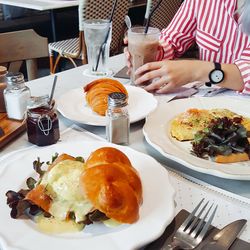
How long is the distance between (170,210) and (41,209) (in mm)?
206

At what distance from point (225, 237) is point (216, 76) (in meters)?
0.69

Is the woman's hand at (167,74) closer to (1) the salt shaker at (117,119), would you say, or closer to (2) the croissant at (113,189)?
(1) the salt shaker at (117,119)

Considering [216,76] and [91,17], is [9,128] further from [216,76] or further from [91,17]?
[91,17]

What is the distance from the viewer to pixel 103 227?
577 millimetres

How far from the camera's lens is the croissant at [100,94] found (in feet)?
3.15

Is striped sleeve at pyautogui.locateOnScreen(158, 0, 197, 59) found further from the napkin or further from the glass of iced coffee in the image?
the napkin

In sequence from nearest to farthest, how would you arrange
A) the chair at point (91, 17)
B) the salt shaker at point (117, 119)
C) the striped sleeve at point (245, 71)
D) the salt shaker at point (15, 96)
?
the salt shaker at point (117, 119) → the salt shaker at point (15, 96) → the striped sleeve at point (245, 71) → the chair at point (91, 17)

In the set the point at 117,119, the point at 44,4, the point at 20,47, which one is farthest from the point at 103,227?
the point at 44,4

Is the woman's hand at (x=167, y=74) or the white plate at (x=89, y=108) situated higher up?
the woman's hand at (x=167, y=74)

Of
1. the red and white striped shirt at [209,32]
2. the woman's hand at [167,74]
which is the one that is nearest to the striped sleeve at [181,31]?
the red and white striped shirt at [209,32]

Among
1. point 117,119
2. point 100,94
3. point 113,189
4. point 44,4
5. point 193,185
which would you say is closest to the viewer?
point 113,189

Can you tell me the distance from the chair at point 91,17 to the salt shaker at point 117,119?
190 cm

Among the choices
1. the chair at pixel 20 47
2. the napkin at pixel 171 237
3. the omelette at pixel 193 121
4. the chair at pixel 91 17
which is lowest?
the chair at pixel 91 17

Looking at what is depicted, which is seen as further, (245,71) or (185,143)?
(245,71)
